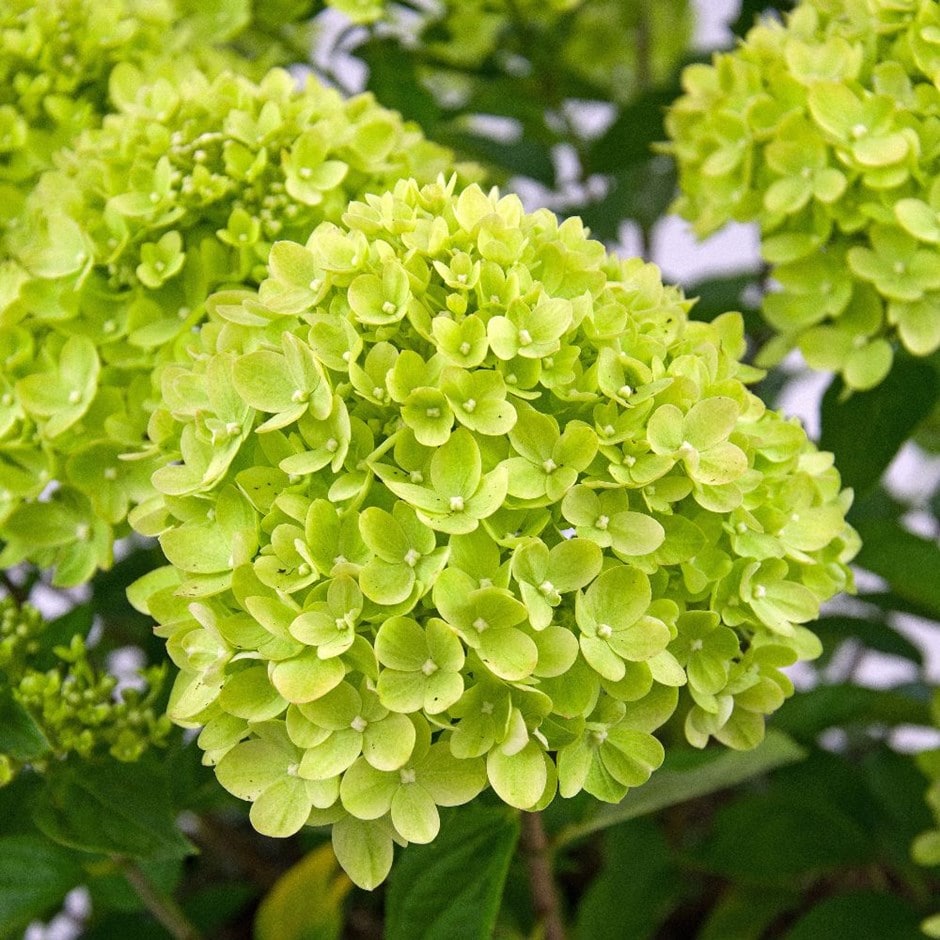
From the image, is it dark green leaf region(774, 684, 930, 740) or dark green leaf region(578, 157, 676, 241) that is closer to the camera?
dark green leaf region(774, 684, 930, 740)

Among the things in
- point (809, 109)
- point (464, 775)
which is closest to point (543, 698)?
point (464, 775)

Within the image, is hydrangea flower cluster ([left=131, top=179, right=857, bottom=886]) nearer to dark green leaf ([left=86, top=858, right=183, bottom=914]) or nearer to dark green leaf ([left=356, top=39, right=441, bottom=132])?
dark green leaf ([left=86, top=858, right=183, bottom=914])

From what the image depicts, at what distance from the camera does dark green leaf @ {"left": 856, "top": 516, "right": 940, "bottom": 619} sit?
0.91m

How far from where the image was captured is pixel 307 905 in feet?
3.46

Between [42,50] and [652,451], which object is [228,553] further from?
[42,50]

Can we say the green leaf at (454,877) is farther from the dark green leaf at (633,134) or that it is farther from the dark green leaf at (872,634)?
the dark green leaf at (633,134)

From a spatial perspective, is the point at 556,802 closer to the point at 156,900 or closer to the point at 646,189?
the point at 156,900

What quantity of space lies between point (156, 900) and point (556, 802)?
0.32 meters

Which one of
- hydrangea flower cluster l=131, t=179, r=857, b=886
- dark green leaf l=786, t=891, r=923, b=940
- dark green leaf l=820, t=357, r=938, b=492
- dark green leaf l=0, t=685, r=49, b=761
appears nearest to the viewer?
hydrangea flower cluster l=131, t=179, r=857, b=886

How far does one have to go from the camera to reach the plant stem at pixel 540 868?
0.83 meters

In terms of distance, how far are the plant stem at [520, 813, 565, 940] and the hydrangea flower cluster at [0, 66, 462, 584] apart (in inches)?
13.8

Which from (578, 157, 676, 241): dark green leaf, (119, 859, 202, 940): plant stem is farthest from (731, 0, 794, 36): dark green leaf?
(119, 859, 202, 940): plant stem

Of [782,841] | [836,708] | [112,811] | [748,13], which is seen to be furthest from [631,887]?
[748,13]

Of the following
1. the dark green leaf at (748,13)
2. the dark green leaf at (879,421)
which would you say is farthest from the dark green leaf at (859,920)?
the dark green leaf at (748,13)
